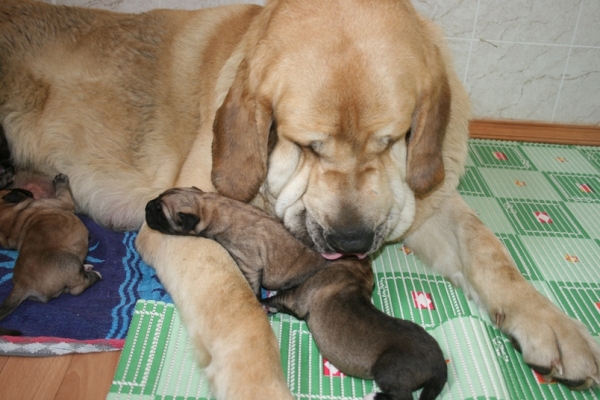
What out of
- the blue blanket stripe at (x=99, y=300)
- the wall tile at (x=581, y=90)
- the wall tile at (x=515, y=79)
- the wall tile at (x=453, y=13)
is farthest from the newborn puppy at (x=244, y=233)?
the wall tile at (x=581, y=90)

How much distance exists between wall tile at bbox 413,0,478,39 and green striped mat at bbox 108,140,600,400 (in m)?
0.77

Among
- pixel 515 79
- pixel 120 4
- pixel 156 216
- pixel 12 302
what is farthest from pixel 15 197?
pixel 515 79

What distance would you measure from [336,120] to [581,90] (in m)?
2.43

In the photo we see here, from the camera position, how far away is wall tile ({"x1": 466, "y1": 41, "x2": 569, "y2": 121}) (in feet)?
11.1

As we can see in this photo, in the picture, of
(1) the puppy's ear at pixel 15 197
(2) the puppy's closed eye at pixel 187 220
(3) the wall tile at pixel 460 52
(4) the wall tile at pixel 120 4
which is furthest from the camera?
(3) the wall tile at pixel 460 52

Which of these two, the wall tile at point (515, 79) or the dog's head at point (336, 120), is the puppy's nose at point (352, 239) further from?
the wall tile at point (515, 79)

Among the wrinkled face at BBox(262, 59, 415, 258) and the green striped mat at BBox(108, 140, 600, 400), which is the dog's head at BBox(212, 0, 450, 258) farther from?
the green striped mat at BBox(108, 140, 600, 400)

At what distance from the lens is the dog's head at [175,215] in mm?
1991

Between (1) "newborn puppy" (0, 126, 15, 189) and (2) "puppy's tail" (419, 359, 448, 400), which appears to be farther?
(1) "newborn puppy" (0, 126, 15, 189)

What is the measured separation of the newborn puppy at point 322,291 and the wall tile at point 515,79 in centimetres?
192

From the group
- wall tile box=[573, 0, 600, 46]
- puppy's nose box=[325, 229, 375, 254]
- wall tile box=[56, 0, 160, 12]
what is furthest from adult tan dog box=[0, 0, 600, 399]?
wall tile box=[573, 0, 600, 46]

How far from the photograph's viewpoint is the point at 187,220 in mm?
1981

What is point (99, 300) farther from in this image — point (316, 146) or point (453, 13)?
point (453, 13)

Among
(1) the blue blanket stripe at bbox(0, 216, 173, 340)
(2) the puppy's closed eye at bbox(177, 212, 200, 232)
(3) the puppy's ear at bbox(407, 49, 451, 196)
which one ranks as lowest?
(1) the blue blanket stripe at bbox(0, 216, 173, 340)
